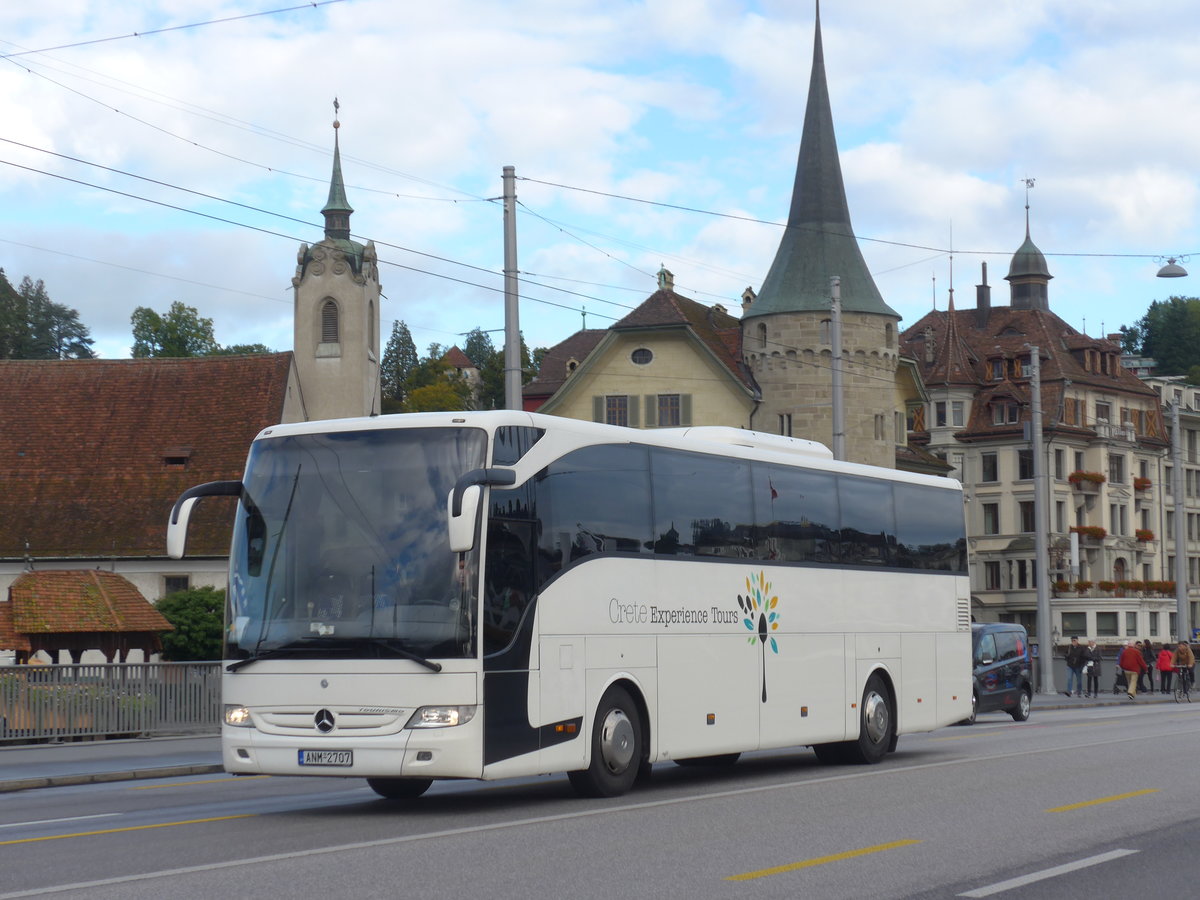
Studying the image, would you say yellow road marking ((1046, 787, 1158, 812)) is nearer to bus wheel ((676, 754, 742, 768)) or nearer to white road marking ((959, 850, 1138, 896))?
white road marking ((959, 850, 1138, 896))

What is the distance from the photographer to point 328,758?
44.3 feet

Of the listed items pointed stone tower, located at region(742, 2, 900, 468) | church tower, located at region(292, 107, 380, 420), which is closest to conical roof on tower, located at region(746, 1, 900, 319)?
pointed stone tower, located at region(742, 2, 900, 468)

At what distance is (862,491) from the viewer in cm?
1986

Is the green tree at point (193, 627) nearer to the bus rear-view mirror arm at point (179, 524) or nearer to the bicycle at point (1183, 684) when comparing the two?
the bicycle at point (1183, 684)

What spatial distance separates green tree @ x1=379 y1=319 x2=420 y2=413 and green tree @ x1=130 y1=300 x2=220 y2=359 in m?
37.3

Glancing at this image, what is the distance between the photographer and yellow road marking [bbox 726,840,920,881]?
10.1 m

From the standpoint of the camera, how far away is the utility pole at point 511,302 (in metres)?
23.8

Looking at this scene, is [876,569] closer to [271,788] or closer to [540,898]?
[271,788]

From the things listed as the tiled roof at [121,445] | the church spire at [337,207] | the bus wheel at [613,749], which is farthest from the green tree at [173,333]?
the bus wheel at [613,749]

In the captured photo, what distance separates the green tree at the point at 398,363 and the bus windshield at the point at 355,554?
388ft

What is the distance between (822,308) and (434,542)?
5488 centimetres

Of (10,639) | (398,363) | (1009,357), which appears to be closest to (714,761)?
(10,639)

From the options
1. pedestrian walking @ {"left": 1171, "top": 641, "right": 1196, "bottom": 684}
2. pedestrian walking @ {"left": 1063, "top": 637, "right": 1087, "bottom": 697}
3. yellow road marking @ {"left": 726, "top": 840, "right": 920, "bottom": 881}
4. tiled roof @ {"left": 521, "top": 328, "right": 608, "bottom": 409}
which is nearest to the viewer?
yellow road marking @ {"left": 726, "top": 840, "right": 920, "bottom": 881}

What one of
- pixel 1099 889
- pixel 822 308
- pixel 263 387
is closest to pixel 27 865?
pixel 1099 889
